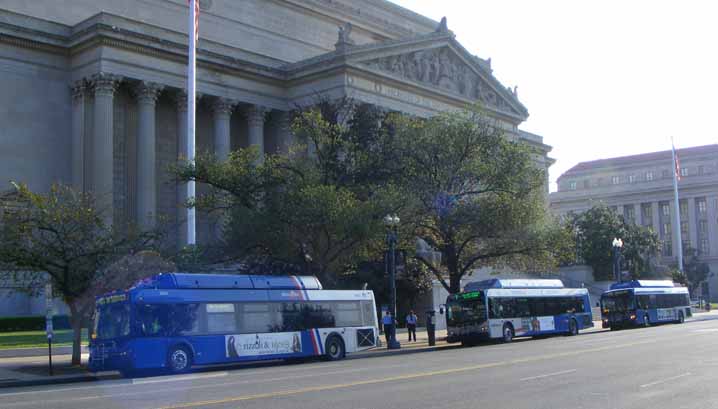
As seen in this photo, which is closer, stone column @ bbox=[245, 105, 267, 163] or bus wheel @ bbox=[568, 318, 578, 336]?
bus wheel @ bbox=[568, 318, 578, 336]

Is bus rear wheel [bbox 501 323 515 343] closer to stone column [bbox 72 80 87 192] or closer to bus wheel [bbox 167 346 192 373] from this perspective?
bus wheel [bbox 167 346 192 373]

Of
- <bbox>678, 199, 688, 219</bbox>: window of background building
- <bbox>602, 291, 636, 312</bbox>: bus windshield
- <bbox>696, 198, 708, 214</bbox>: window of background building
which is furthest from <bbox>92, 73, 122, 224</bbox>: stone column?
<bbox>696, 198, 708, 214</bbox>: window of background building

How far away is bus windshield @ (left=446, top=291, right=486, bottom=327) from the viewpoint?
38562 millimetres

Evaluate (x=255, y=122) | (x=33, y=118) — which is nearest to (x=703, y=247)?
(x=255, y=122)

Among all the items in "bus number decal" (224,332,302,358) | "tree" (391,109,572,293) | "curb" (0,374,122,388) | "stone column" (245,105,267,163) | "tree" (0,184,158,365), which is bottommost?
"curb" (0,374,122,388)

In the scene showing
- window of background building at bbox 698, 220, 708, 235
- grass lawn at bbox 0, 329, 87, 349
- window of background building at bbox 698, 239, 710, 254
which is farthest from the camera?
window of background building at bbox 698, 239, 710, 254

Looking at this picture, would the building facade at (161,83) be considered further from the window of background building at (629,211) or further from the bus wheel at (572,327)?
the window of background building at (629,211)

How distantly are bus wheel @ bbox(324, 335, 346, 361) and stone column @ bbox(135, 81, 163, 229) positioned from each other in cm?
2471

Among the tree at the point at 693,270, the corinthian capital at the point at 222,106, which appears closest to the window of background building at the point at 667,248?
the tree at the point at 693,270

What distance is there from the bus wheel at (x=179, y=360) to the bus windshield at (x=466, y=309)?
53.5 ft

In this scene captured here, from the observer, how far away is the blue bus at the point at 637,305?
49812 millimetres

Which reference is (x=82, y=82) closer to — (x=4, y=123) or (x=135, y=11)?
(x=4, y=123)

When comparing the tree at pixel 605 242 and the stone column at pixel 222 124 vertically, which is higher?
the stone column at pixel 222 124

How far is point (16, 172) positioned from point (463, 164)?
89.7 ft
